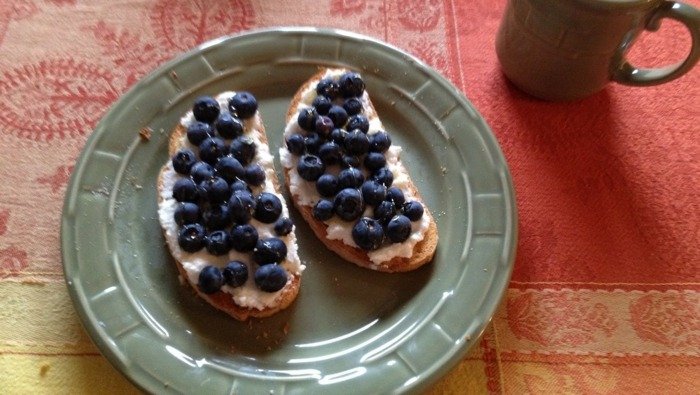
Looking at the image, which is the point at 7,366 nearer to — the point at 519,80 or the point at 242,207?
the point at 242,207

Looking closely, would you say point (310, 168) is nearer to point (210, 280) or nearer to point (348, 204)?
point (348, 204)

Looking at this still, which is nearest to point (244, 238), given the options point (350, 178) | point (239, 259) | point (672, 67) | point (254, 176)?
point (239, 259)

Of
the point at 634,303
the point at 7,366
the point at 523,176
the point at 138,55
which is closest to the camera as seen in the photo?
the point at 7,366

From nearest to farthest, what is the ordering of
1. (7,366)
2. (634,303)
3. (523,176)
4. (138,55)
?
(7,366) → (634,303) → (523,176) → (138,55)

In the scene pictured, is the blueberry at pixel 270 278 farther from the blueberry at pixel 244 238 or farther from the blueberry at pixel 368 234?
the blueberry at pixel 368 234

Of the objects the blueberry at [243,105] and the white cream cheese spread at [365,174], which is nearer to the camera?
the white cream cheese spread at [365,174]

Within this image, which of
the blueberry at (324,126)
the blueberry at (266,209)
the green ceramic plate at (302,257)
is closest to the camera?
the green ceramic plate at (302,257)

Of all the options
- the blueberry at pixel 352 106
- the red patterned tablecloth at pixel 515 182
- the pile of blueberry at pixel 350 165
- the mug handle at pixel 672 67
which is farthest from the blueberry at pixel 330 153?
the mug handle at pixel 672 67

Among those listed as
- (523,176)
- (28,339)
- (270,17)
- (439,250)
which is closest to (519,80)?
(523,176)
